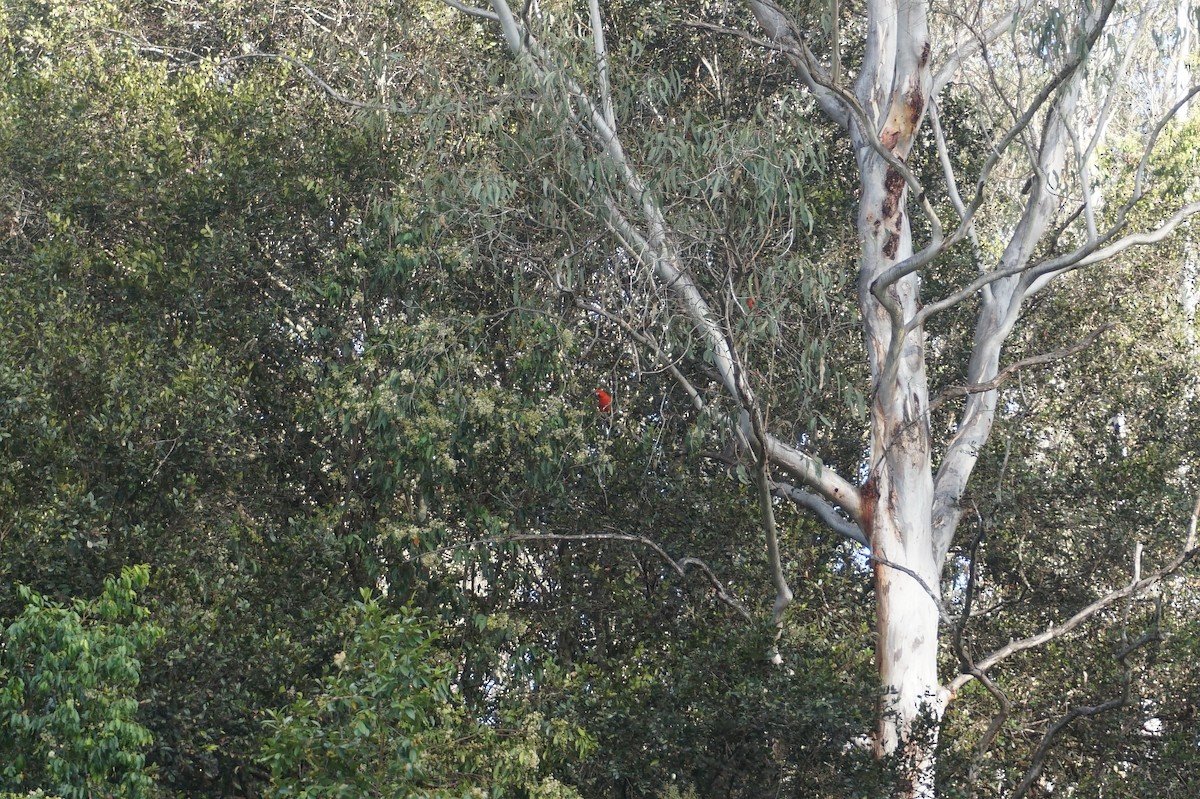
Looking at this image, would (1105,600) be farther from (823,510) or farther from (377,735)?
(377,735)

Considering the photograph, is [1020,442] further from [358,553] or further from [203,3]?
[203,3]

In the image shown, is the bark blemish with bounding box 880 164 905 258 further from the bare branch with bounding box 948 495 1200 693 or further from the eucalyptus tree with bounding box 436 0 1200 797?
the bare branch with bounding box 948 495 1200 693

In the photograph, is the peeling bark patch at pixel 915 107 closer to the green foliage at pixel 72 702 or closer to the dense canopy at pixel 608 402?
the dense canopy at pixel 608 402

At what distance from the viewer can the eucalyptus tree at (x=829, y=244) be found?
24.1ft

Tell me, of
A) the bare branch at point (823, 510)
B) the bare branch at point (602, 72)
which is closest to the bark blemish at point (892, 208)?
the bare branch at point (823, 510)

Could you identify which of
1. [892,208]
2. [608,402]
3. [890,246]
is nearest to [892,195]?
[892,208]

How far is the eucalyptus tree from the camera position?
290 inches

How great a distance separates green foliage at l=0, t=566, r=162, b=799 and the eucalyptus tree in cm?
277

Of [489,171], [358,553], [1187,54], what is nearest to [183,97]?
[489,171]

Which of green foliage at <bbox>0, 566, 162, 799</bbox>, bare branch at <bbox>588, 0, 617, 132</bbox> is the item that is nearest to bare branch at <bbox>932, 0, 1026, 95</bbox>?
bare branch at <bbox>588, 0, 617, 132</bbox>

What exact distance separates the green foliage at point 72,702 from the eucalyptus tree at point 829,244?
9.10 ft

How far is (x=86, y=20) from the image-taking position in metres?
9.73

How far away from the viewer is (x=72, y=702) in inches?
208

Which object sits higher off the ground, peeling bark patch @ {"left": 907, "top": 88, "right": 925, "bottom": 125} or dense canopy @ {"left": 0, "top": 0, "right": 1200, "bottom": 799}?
peeling bark patch @ {"left": 907, "top": 88, "right": 925, "bottom": 125}
